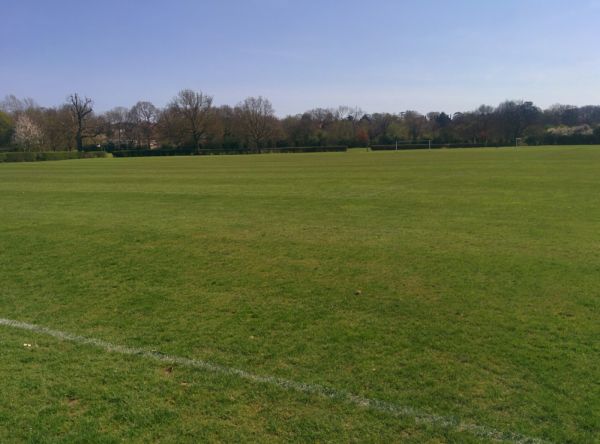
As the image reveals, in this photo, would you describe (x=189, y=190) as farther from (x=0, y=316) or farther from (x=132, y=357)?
(x=132, y=357)

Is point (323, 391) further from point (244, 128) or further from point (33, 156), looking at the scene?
point (244, 128)

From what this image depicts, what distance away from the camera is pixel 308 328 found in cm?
572

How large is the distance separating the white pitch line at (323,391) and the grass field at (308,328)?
0.03 m

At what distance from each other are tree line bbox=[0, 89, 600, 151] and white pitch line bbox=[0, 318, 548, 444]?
106 metres

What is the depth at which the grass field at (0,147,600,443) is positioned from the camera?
3881 millimetres

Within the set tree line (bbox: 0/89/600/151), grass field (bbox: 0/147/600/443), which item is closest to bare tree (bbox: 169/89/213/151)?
tree line (bbox: 0/89/600/151)

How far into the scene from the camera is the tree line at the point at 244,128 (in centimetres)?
10856

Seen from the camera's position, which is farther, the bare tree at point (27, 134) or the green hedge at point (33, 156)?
the bare tree at point (27, 134)

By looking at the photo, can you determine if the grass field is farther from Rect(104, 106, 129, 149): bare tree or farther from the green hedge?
Rect(104, 106, 129, 149): bare tree

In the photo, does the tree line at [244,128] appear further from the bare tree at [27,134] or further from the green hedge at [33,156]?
the green hedge at [33,156]

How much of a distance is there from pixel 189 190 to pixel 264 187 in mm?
3697

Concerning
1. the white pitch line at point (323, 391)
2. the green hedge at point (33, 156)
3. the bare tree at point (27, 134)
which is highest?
the bare tree at point (27, 134)

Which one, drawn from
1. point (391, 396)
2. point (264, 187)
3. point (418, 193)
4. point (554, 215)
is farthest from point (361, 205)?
point (391, 396)

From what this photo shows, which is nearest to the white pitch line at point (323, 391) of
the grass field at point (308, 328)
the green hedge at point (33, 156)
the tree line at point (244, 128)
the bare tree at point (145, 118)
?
the grass field at point (308, 328)
